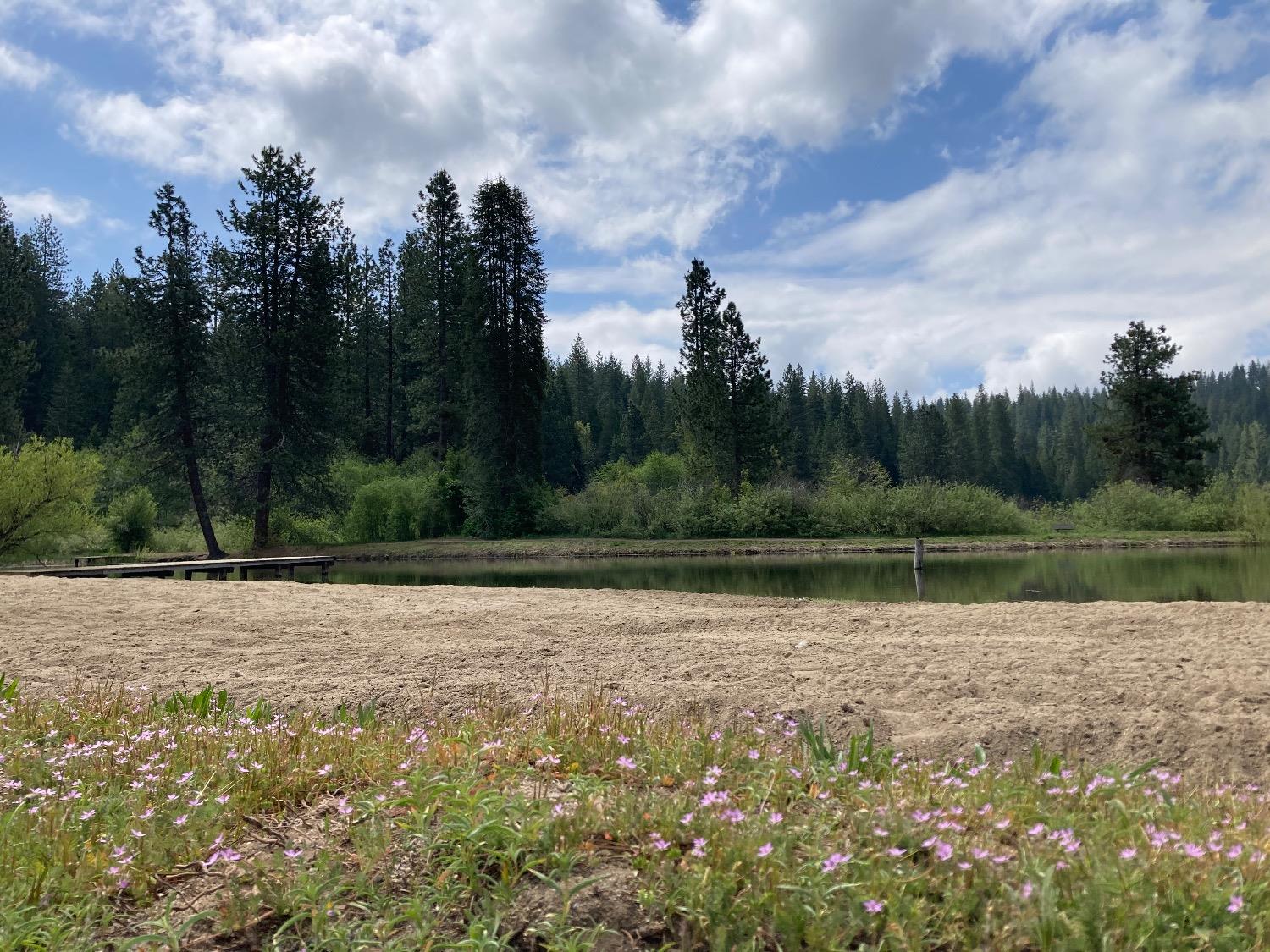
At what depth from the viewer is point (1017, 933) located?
7.45ft

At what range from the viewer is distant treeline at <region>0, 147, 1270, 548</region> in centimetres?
3309

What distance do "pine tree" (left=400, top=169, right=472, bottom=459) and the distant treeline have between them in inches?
4.6

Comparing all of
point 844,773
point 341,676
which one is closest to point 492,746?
point 844,773

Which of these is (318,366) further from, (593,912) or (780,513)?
(593,912)

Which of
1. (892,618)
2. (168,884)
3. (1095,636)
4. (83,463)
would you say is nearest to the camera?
(168,884)

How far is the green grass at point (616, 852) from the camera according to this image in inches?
91.4

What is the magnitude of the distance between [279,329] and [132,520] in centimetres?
1051

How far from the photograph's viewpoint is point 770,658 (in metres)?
6.78

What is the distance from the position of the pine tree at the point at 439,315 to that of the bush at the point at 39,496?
25.0m

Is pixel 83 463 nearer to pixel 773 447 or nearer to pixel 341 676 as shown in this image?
pixel 341 676

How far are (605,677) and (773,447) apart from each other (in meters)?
39.9

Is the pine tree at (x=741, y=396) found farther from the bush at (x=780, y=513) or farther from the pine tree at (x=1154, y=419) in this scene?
the pine tree at (x=1154, y=419)

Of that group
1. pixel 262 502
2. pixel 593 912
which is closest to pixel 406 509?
pixel 262 502

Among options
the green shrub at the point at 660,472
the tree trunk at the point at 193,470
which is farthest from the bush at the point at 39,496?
the green shrub at the point at 660,472
